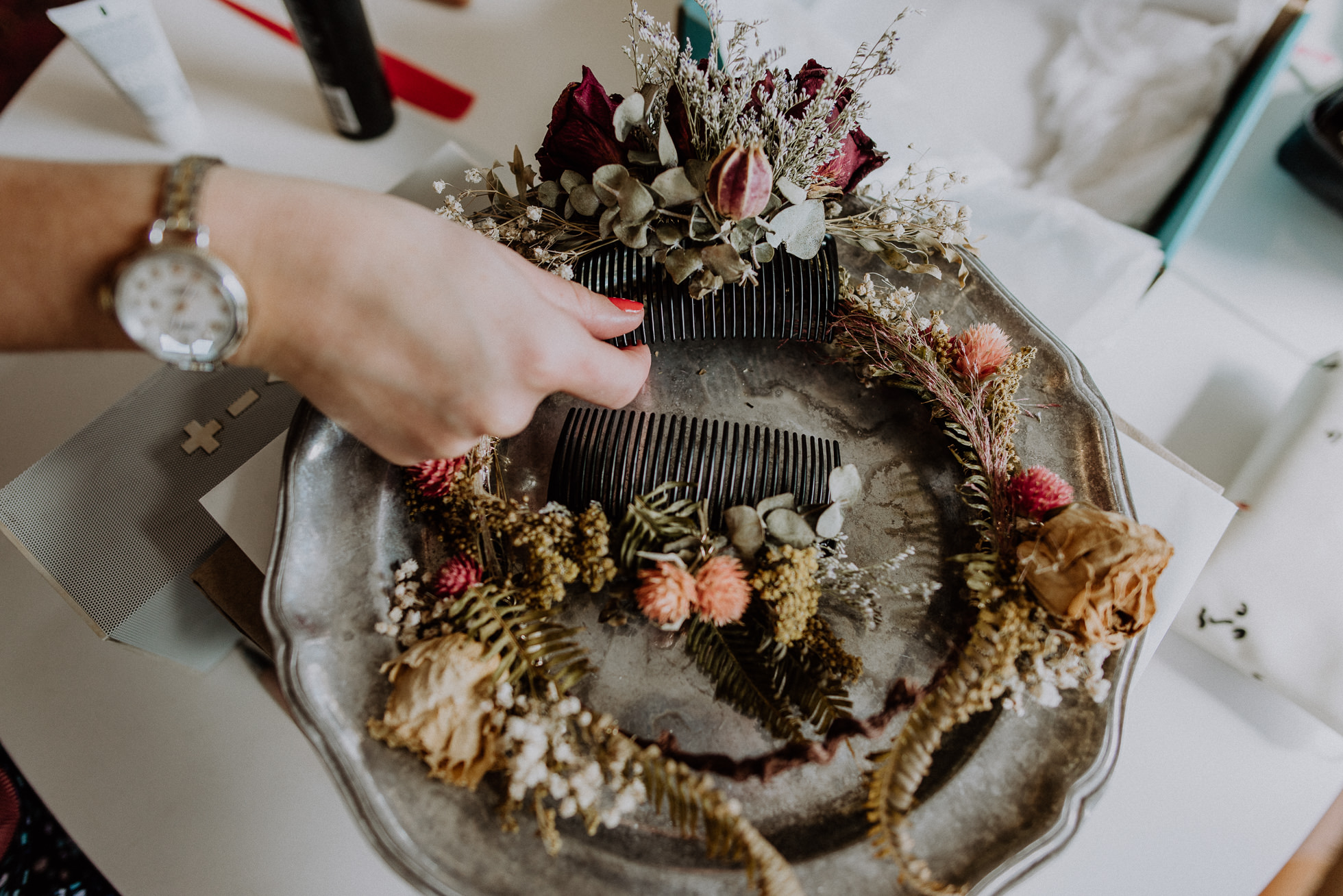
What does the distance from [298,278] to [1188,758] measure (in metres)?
1.11

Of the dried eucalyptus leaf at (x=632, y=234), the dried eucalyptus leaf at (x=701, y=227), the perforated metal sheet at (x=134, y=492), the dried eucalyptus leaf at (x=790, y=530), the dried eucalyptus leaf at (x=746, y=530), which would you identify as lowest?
the perforated metal sheet at (x=134, y=492)

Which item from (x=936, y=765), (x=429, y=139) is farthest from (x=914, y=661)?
(x=429, y=139)

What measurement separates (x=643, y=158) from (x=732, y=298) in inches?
6.5

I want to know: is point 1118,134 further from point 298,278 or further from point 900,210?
point 298,278

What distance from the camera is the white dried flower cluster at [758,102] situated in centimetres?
63

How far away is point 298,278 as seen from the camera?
532mm

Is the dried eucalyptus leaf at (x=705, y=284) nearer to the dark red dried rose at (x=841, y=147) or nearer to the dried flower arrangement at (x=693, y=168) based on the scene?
the dried flower arrangement at (x=693, y=168)

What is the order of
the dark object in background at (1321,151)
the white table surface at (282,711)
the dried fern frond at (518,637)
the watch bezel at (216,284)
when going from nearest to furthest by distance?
the watch bezel at (216,284), the dried fern frond at (518,637), the white table surface at (282,711), the dark object in background at (1321,151)

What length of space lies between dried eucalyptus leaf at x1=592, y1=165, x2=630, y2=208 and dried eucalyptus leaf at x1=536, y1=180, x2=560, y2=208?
6 cm

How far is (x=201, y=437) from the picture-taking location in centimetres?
79

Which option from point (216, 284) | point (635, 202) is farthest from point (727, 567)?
point (216, 284)

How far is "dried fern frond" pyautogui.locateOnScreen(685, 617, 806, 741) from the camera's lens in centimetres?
62

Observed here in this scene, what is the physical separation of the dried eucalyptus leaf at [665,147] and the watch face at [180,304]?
38 centimetres

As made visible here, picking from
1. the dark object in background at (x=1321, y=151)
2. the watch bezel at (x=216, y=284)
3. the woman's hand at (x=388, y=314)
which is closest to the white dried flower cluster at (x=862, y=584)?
the woman's hand at (x=388, y=314)
